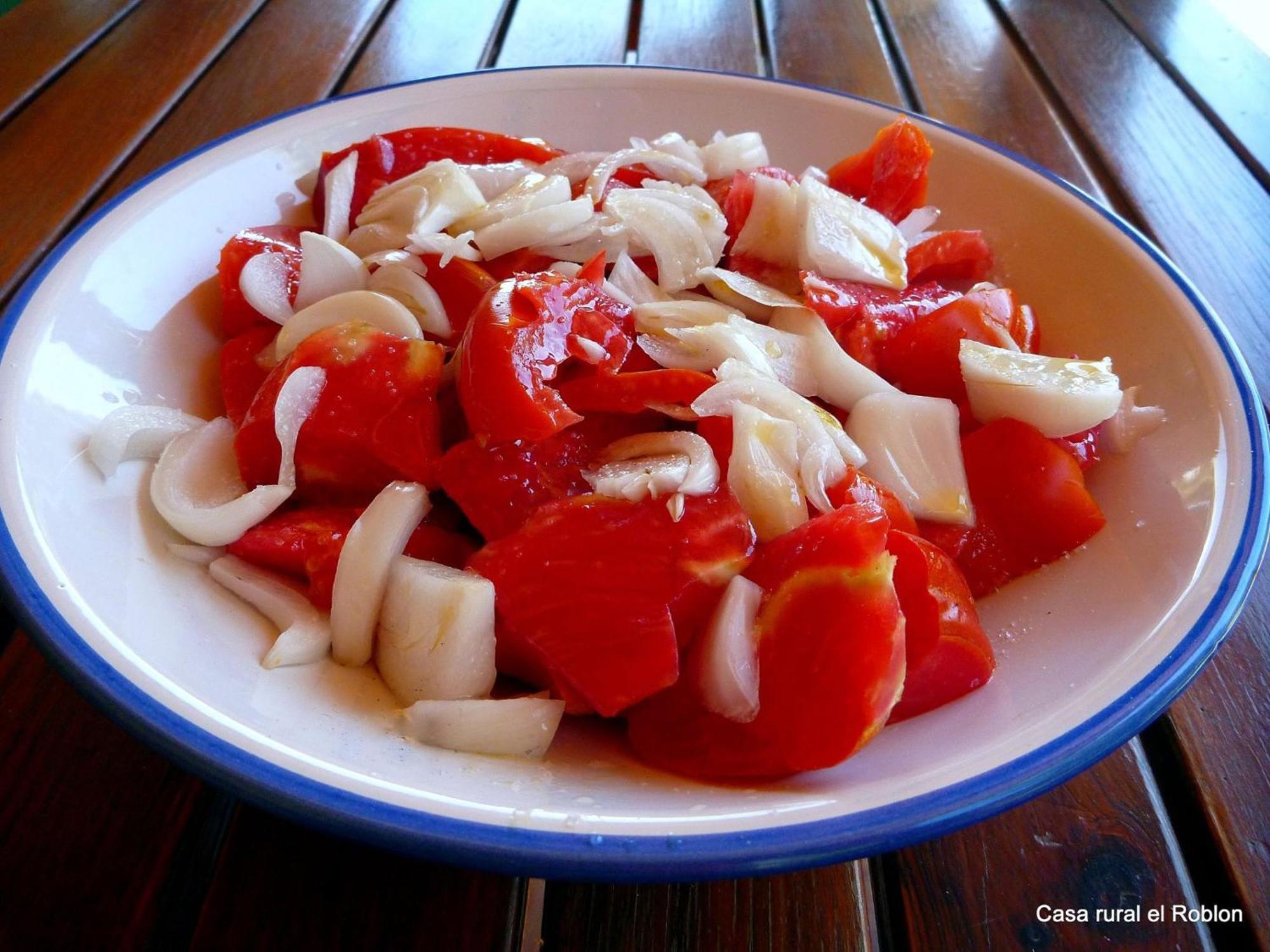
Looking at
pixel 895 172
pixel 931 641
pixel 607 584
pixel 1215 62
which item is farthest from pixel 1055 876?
pixel 1215 62

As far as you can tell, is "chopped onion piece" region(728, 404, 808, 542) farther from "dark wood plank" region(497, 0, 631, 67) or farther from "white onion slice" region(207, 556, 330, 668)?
"dark wood plank" region(497, 0, 631, 67)

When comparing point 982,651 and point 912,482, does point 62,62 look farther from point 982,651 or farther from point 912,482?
point 982,651

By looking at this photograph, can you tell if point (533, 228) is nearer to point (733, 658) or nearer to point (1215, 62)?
point (733, 658)

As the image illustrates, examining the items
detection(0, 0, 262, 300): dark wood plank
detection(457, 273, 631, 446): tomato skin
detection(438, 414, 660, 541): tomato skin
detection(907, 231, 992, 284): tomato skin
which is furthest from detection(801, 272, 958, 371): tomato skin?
detection(0, 0, 262, 300): dark wood plank

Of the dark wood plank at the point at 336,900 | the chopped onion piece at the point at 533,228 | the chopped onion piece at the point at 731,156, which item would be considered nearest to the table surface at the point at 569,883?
the dark wood plank at the point at 336,900

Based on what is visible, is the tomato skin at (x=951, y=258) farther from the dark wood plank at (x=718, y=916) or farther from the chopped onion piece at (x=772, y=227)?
the dark wood plank at (x=718, y=916)

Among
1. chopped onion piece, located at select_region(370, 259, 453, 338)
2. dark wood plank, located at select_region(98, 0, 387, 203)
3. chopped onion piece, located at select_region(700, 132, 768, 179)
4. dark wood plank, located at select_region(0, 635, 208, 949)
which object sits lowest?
dark wood plank, located at select_region(98, 0, 387, 203)
